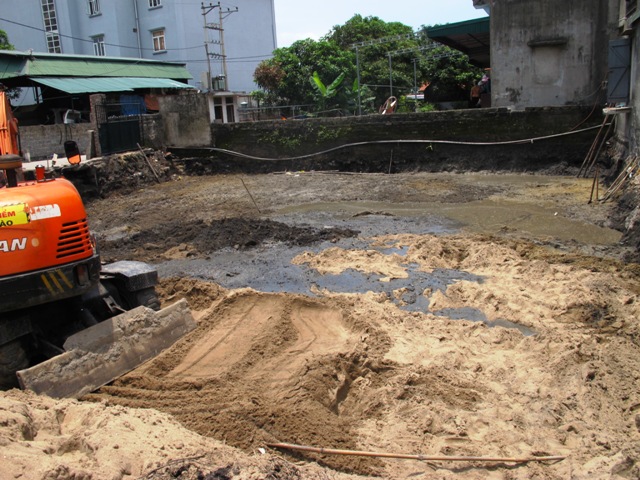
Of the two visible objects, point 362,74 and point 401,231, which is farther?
point 362,74

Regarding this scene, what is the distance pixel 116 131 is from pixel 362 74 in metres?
16.9

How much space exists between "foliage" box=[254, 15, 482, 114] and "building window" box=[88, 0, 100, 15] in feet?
39.2

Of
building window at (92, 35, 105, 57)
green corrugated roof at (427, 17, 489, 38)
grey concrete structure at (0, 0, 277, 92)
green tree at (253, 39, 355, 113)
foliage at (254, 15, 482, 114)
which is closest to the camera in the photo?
green corrugated roof at (427, 17, 489, 38)

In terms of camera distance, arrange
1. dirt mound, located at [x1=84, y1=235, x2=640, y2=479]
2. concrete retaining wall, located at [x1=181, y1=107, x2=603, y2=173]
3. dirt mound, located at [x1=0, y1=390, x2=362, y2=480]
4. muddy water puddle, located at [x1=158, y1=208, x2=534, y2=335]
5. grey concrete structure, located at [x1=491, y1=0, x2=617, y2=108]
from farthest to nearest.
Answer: grey concrete structure, located at [x1=491, y1=0, x2=617, y2=108]
concrete retaining wall, located at [x1=181, y1=107, x2=603, y2=173]
muddy water puddle, located at [x1=158, y1=208, x2=534, y2=335]
dirt mound, located at [x1=84, y1=235, x2=640, y2=479]
dirt mound, located at [x1=0, y1=390, x2=362, y2=480]

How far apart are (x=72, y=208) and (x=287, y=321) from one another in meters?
2.52

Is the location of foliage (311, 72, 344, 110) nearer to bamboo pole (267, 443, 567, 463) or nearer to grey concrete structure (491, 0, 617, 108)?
grey concrete structure (491, 0, 617, 108)

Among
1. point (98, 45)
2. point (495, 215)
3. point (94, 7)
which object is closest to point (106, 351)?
point (495, 215)

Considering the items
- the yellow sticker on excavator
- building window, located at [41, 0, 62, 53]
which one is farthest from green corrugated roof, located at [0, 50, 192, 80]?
the yellow sticker on excavator

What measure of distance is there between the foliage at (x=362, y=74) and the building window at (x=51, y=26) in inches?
568

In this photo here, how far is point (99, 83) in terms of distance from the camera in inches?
957

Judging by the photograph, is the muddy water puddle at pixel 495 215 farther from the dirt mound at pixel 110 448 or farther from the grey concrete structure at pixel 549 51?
the grey concrete structure at pixel 549 51

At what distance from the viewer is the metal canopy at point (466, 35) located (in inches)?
810

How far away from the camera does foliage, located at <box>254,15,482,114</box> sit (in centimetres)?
2923

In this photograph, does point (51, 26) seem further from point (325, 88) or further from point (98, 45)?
point (325, 88)
